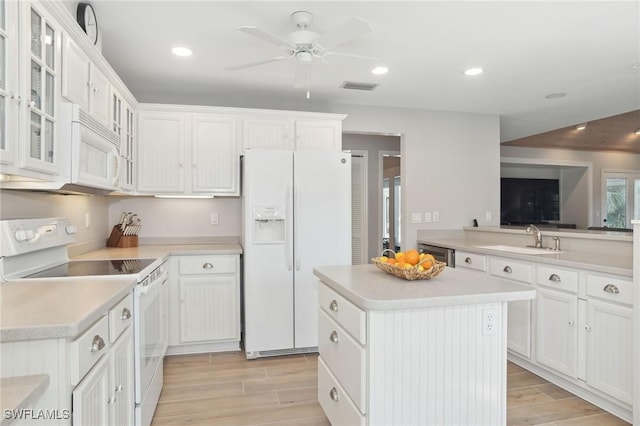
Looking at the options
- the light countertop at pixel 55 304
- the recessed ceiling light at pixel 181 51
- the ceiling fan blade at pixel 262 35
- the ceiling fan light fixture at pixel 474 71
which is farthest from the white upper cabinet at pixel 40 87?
the ceiling fan light fixture at pixel 474 71

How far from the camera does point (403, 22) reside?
96.7 inches

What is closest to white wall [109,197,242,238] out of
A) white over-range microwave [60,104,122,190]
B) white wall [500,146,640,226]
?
white over-range microwave [60,104,122,190]

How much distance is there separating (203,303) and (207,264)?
346 millimetres

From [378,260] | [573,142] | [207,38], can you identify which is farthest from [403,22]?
[573,142]

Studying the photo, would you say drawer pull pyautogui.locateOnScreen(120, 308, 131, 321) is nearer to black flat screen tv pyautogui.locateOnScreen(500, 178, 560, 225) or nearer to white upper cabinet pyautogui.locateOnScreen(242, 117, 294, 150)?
white upper cabinet pyautogui.locateOnScreen(242, 117, 294, 150)

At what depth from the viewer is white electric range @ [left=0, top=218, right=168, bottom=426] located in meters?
1.83

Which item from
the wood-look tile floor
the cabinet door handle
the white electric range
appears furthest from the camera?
the cabinet door handle

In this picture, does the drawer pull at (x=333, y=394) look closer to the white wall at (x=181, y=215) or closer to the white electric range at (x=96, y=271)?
the white electric range at (x=96, y=271)

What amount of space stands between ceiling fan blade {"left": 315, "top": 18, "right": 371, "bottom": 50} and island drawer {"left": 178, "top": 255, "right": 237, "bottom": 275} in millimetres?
1981

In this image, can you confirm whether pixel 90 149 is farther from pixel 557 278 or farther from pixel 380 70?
pixel 557 278

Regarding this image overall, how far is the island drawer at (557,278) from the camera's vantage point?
2574 millimetres

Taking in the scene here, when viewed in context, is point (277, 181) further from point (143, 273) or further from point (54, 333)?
point (54, 333)

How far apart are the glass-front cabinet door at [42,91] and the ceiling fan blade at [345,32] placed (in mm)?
1363

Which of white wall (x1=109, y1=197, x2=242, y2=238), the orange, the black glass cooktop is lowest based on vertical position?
the black glass cooktop
